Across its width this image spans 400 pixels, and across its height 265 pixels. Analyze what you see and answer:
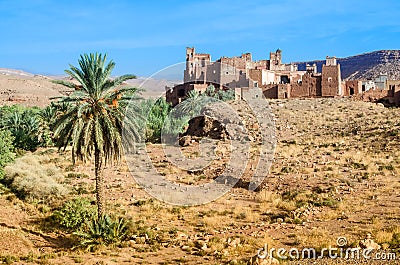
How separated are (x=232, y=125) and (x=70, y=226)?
2052 cm

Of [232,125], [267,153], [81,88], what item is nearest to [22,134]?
[232,125]

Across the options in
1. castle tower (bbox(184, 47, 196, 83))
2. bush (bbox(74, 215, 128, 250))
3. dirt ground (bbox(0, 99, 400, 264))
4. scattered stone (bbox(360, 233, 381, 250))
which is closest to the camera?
scattered stone (bbox(360, 233, 381, 250))

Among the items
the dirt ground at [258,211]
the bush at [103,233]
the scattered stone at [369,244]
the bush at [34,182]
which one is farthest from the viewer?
the bush at [34,182]

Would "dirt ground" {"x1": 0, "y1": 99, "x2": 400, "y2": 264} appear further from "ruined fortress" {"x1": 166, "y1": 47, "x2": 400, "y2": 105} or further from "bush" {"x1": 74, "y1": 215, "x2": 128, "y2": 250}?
"ruined fortress" {"x1": 166, "y1": 47, "x2": 400, "y2": 105}

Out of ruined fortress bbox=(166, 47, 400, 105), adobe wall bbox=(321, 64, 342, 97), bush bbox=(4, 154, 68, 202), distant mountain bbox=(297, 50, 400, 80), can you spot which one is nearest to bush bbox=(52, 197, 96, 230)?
bush bbox=(4, 154, 68, 202)

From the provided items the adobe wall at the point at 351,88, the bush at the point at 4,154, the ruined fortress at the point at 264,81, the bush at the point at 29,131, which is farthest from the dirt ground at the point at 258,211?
the adobe wall at the point at 351,88

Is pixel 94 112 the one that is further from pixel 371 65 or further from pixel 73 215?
pixel 371 65

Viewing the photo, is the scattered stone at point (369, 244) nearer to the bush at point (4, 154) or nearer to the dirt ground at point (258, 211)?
the dirt ground at point (258, 211)

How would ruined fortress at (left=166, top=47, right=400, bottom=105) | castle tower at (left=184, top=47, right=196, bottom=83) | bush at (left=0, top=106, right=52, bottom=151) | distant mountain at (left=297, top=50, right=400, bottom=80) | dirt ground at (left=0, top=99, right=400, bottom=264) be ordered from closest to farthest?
dirt ground at (left=0, top=99, right=400, bottom=264) < bush at (left=0, top=106, right=52, bottom=151) < ruined fortress at (left=166, top=47, right=400, bottom=105) < castle tower at (left=184, top=47, right=196, bottom=83) < distant mountain at (left=297, top=50, right=400, bottom=80)

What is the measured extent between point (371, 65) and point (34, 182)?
109573mm

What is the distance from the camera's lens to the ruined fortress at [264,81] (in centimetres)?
4203

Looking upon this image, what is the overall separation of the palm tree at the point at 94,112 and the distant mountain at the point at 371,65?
96442 mm

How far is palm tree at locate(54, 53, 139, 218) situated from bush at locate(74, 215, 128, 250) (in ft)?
3.89

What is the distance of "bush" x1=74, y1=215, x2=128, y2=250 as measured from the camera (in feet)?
46.6
